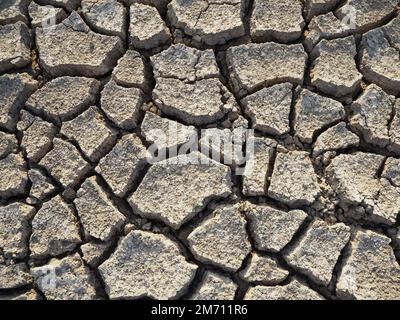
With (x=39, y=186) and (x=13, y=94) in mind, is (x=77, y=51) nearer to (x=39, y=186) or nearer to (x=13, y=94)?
(x=13, y=94)

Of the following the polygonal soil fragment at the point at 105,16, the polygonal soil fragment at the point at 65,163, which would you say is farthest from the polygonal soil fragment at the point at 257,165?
the polygonal soil fragment at the point at 105,16

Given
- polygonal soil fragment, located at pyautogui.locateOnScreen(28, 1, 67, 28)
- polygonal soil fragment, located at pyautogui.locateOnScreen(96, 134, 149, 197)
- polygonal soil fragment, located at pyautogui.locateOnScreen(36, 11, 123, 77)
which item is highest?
polygonal soil fragment, located at pyautogui.locateOnScreen(28, 1, 67, 28)

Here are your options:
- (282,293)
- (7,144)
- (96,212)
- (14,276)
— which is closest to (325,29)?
(282,293)

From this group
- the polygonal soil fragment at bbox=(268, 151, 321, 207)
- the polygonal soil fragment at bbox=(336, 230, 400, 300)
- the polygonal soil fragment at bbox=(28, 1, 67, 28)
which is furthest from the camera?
the polygonal soil fragment at bbox=(28, 1, 67, 28)

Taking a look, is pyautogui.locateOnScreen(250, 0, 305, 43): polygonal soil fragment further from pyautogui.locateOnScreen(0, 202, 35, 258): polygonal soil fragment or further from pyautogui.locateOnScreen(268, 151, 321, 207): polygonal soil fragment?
pyautogui.locateOnScreen(0, 202, 35, 258): polygonal soil fragment

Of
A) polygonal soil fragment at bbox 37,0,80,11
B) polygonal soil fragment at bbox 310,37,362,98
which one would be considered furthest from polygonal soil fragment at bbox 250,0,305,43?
polygonal soil fragment at bbox 37,0,80,11

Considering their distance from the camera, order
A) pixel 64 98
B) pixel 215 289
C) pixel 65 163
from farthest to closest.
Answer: pixel 64 98
pixel 65 163
pixel 215 289
